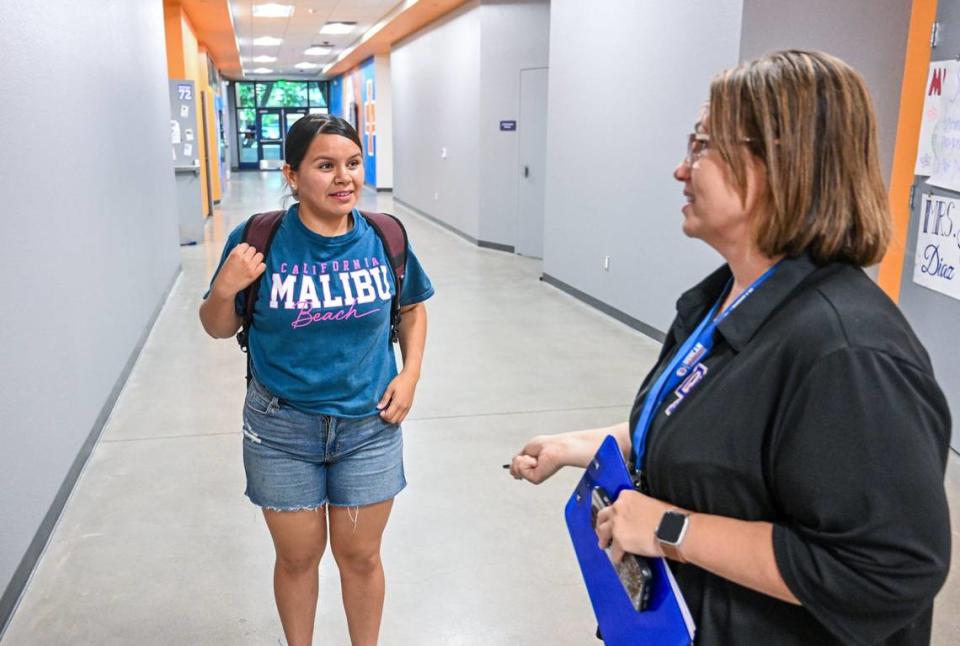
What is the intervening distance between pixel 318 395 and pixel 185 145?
357 inches

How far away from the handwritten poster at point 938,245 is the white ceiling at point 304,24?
954 cm

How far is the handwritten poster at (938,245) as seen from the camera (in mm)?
3596

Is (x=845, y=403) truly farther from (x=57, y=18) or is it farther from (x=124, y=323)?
(x=124, y=323)

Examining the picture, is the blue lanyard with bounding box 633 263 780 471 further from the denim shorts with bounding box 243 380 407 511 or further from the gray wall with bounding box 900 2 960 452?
the gray wall with bounding box 900 2 960 452

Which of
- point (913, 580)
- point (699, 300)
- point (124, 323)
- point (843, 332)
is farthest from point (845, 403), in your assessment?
point (124, 323)

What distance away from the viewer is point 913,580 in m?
0.91

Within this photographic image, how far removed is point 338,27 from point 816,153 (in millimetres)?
15182

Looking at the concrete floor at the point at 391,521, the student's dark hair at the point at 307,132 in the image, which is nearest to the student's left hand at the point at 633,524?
the student's dark hair at the point at 307,132

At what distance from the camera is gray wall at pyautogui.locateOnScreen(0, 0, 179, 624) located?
8.79ft

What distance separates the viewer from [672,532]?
1032 millimetres

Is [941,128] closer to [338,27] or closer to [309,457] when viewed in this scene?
[309,457]

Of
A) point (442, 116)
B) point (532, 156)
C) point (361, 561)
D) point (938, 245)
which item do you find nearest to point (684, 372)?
point (361, 561)

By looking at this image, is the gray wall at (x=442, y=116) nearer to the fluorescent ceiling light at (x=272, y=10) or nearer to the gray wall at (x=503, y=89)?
the gray wall at (x=503, y=89)

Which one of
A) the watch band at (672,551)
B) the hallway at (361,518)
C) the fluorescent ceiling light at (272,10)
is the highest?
the fluorescent ceiling light at (272,10)
